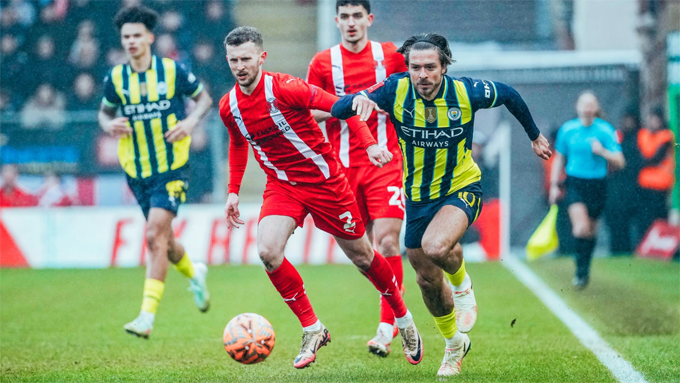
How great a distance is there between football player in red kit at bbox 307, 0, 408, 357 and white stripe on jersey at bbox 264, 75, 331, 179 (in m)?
0.75

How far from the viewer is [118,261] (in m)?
13.8

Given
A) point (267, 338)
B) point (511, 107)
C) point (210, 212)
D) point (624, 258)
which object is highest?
point (511, 107)

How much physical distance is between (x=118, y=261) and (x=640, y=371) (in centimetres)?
999

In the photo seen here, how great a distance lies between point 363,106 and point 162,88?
2715mm

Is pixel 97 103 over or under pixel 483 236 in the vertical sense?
over

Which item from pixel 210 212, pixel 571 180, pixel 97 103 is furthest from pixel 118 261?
pixel 571 180

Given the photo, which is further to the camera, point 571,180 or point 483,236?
point 483,236

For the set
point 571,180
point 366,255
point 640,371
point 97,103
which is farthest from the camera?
point 97,103

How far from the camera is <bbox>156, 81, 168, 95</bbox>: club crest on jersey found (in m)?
7.25

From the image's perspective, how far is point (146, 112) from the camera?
723cm

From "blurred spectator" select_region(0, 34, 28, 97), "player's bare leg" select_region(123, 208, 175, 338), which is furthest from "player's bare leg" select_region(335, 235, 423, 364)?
"blurred spectator" select_region(0, 34, 28, 97)

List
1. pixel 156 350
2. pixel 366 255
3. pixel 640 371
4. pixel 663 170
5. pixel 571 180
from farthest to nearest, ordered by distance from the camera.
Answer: pixel 663 170 → pixel 571 180 → pixel 156 350 → pixel 366 255 → pixel 640 371

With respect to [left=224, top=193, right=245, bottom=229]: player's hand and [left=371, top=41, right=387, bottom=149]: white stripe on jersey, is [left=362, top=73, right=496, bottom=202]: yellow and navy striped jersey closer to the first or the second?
[left=371, top=41, right=387, bottom=149]: white stripe on jersey

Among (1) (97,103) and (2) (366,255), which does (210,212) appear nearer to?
(1) (97,103)
